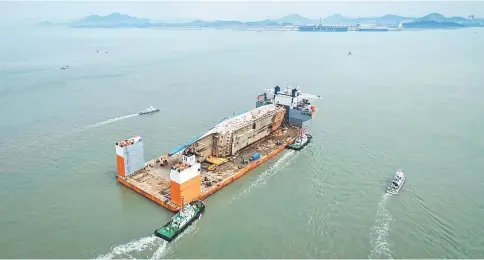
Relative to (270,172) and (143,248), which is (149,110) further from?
(143,248)

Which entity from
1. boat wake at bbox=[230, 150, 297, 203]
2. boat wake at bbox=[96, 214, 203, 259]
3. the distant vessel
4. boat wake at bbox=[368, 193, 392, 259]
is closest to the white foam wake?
boat wake at bbox=[96, 214, 203, 259]

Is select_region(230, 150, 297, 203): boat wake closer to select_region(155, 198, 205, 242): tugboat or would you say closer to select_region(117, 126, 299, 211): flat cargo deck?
select_region(117, 126, 299, 211): flat cargo deck

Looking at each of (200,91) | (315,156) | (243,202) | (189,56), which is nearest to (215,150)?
(243,202)

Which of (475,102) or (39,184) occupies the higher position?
(475,102)

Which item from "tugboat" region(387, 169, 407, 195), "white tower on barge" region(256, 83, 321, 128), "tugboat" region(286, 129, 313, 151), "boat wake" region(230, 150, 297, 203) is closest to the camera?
"tugboat" region(387, 169, 407, 195)

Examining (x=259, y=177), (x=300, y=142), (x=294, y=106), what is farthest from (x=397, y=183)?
(x=294, y=106)

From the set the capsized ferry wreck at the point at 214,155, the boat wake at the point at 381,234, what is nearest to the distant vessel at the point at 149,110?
the capsized ferry wreck at the point at 214,155

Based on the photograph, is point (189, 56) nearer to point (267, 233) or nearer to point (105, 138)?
point (105, 138)
